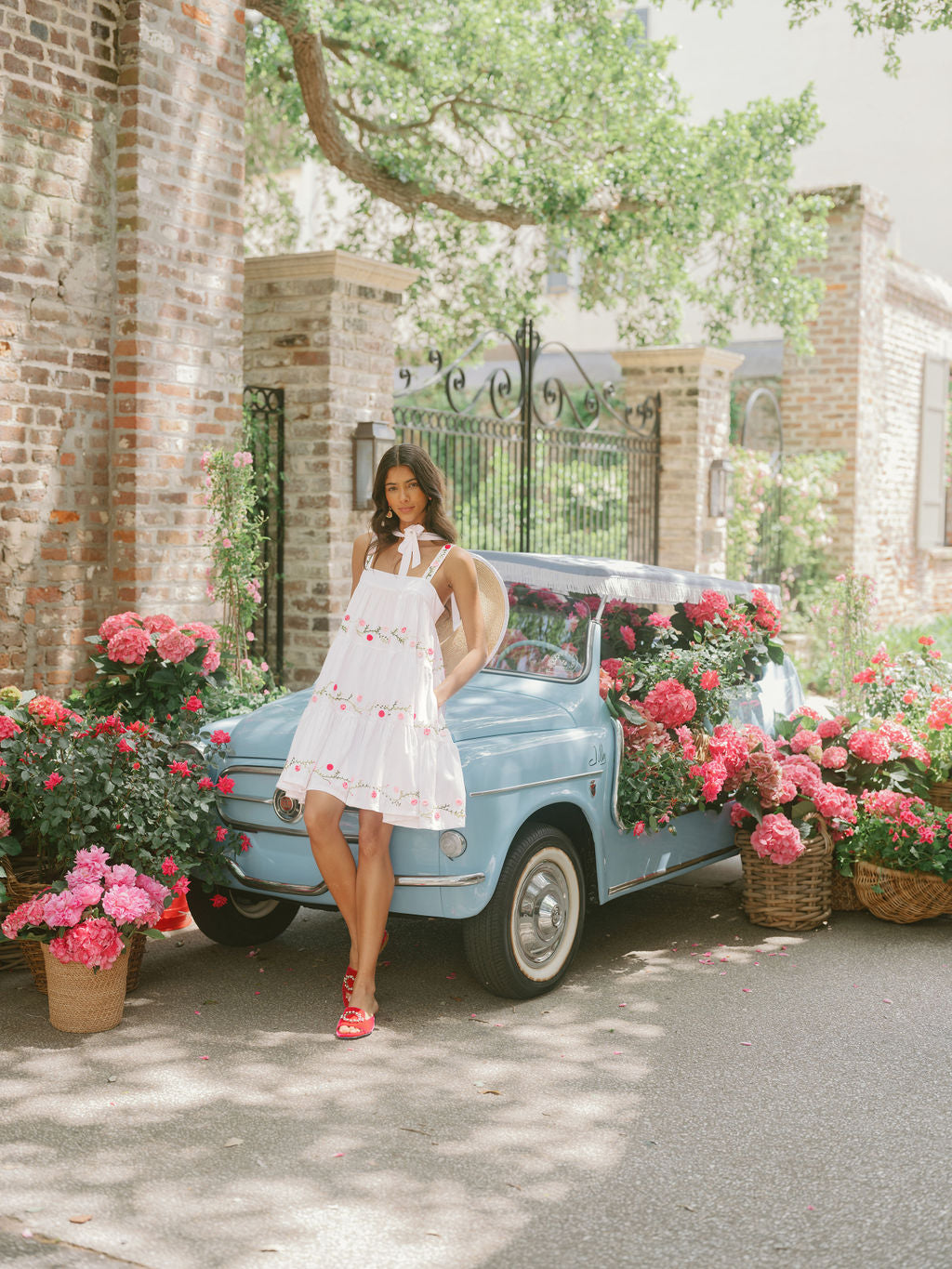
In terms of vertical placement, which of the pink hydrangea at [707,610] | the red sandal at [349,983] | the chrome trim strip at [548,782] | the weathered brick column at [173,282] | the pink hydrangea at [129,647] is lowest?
the red sandal at [349,983]

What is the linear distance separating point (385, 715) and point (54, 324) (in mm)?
2847

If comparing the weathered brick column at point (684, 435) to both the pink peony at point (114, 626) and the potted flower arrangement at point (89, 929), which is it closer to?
the pink peony at point (114, 626)

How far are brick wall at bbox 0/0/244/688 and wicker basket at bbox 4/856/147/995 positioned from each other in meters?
1.57

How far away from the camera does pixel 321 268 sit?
7.63 metres

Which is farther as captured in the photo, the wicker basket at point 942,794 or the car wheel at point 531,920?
the wicker basket at point 942,794

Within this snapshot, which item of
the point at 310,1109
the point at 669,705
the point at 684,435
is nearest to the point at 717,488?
the point at 684,435

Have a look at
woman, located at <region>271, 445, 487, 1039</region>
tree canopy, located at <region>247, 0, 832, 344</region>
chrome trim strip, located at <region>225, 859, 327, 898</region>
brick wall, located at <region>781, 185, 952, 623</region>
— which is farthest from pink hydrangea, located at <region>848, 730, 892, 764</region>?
brick wall, located at <region>781, 185, 952, 623</region>

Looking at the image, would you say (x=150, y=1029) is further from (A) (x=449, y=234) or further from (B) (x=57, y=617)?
(A) (x=449, y=234)

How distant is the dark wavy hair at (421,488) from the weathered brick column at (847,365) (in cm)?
995

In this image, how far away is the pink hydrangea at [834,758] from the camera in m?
5.98

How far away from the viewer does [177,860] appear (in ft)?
15.3

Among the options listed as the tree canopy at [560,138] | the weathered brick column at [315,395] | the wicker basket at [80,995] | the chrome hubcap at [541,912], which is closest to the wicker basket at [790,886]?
the chrome hubcap at [541,912]

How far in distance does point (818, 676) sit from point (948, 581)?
6066mm

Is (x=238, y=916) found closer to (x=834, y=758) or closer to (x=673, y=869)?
(x=673, y=869)
